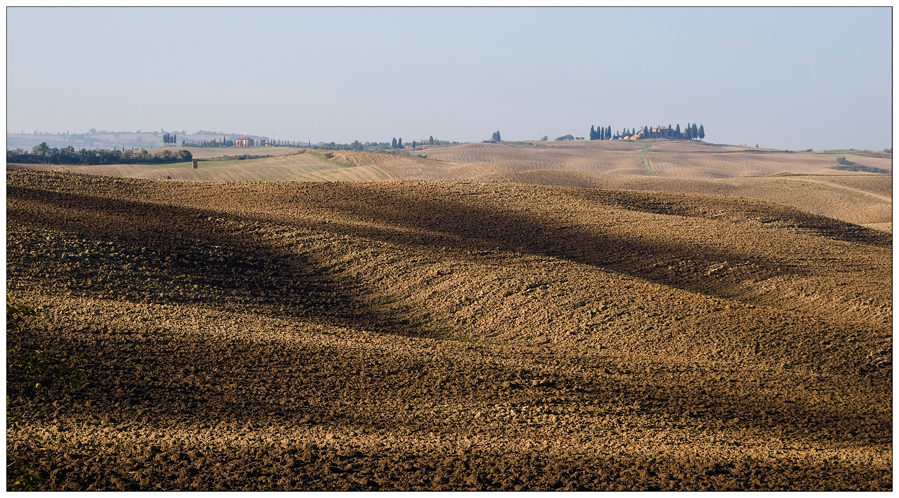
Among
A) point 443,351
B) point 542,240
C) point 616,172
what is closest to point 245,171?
point 616,172

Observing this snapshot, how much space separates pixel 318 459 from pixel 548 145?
148224 mm

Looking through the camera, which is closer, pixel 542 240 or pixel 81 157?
pixel 542 240

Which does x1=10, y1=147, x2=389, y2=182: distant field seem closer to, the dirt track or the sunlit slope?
the sunlit slope

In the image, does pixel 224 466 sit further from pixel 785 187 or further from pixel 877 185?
pixel 877 185

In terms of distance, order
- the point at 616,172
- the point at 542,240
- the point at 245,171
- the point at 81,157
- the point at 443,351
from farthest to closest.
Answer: the point at 616,172 < the point at 245,171 < the point at 81,157 < the point at 542,240 < the point at 443,351

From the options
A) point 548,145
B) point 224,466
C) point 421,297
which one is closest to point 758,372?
point 421,297

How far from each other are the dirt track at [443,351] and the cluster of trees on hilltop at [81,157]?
43071 millimetres

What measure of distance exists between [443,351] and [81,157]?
64.0 m

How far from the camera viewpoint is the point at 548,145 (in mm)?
153250

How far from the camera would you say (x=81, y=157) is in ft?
223

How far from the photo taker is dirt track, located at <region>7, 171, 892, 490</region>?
8.21 meters

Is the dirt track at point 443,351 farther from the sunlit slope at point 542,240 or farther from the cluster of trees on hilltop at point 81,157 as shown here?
the cluster of trees on hilltop at point 81,157

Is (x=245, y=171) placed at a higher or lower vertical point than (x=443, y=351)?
higher

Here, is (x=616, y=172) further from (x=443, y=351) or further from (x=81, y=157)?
(x=443, y=351)
